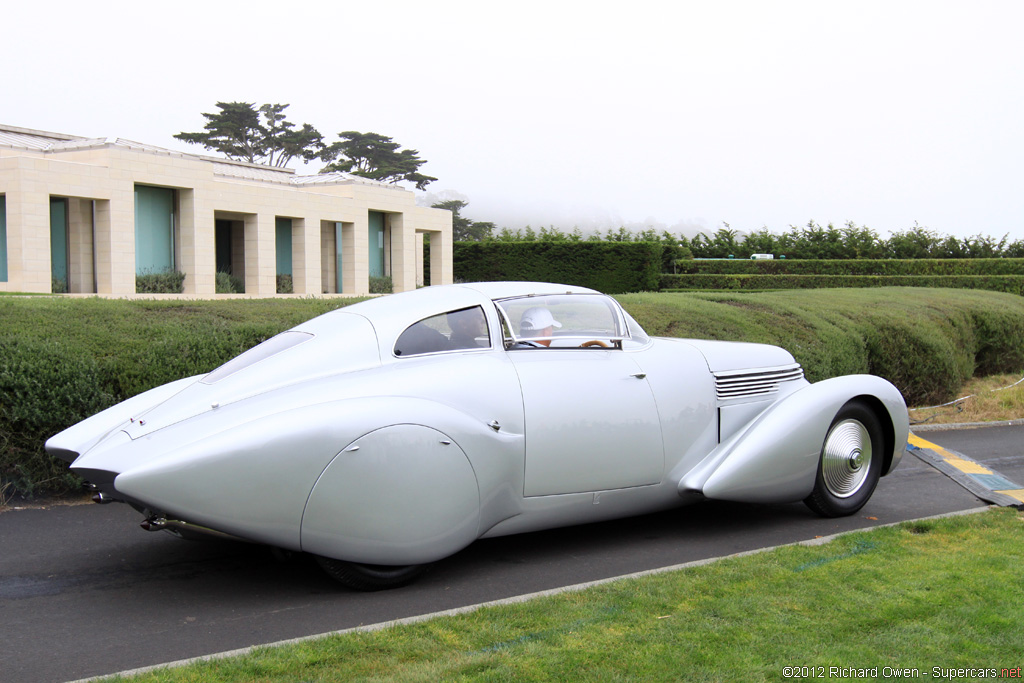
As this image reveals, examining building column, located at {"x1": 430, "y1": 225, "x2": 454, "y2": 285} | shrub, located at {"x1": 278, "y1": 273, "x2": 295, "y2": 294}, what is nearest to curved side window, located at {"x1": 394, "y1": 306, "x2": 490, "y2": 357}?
shrub, located at {"x1": 278, "y1": 273, "x2": 295, "y2": 294}

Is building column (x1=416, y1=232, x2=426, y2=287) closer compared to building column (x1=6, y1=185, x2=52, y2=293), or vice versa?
building column (x1=6, y1=185, x2=52, y2=293)

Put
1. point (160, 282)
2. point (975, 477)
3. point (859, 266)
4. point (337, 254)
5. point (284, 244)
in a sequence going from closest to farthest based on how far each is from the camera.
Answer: point (975, 477), point (160, 282), point (284, 244), point (859, 266), point (337, 254)

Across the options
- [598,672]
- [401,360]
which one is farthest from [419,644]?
[401,360]

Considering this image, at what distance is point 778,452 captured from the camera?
550 centimetres

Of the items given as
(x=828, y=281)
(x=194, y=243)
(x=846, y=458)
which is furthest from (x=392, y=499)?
(x=828, y=281)

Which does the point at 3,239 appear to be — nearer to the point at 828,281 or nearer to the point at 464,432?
the point at 464,432

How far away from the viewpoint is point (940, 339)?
11773mm

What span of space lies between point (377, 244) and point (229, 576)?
33119 mm

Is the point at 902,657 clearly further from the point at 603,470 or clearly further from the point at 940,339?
the point at 940,339

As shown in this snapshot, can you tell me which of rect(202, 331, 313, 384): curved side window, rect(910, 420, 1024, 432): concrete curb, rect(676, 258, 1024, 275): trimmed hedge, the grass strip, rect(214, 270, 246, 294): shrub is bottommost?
rect(910, 420, 1024, 432): concrete curb

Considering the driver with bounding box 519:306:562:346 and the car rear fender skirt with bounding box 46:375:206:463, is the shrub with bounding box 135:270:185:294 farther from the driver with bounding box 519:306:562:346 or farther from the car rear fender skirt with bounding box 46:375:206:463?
the driver with bounding box 519:306:562:346

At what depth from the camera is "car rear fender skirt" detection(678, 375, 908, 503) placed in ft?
17.7

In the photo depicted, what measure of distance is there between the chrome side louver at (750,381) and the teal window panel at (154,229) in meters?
24.6

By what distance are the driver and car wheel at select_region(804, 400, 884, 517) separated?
7.03 ft
